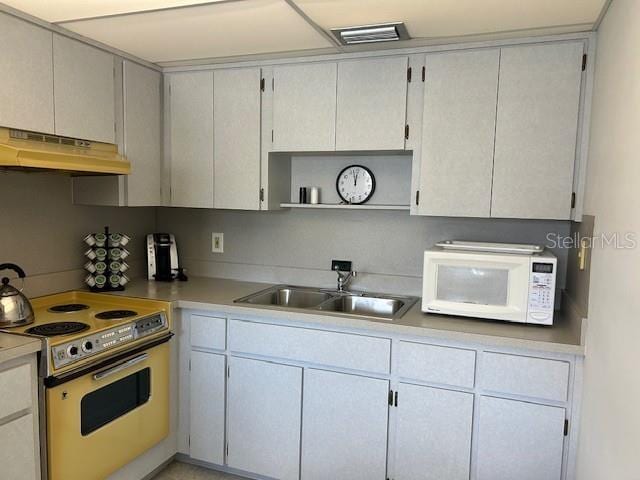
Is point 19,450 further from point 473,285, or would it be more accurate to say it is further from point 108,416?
point 473,285

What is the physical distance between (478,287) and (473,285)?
2 centimetres

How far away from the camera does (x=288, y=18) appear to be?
6.56ft

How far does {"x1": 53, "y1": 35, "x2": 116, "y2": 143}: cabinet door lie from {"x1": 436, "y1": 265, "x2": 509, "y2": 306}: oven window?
6.07ft

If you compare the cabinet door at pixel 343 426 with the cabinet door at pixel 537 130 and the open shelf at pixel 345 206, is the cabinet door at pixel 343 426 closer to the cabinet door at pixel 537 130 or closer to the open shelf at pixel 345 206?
the open shelf at pixel 345 206

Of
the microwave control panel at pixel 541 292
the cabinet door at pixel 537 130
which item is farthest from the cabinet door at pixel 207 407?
the cabinet door at pixel 537 130

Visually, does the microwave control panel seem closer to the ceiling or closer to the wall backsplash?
the wall backsplash

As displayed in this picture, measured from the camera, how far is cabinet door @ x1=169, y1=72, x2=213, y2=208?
2.77m

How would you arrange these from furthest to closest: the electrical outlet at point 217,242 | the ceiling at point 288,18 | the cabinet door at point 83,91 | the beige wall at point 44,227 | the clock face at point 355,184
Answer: the electrical outlet at point 217,242 → the clock face at point 355,184 → the beige wall at point 44,227 → the cabinet door at point 83,91 → the ceiling at point 288,18

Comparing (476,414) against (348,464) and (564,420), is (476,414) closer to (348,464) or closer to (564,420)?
(564,420)

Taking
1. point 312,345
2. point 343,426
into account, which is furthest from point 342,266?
point 343,426

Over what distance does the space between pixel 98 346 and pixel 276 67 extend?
1.66 metres

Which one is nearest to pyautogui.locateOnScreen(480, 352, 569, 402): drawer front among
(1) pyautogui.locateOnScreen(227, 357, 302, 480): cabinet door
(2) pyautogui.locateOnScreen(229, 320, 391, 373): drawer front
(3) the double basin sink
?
(2) pyautogui.locateOnScreen(229, 320, 391, 373): drawer front

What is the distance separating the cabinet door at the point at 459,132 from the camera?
7.34 feet

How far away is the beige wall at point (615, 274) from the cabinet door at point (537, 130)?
164mm
